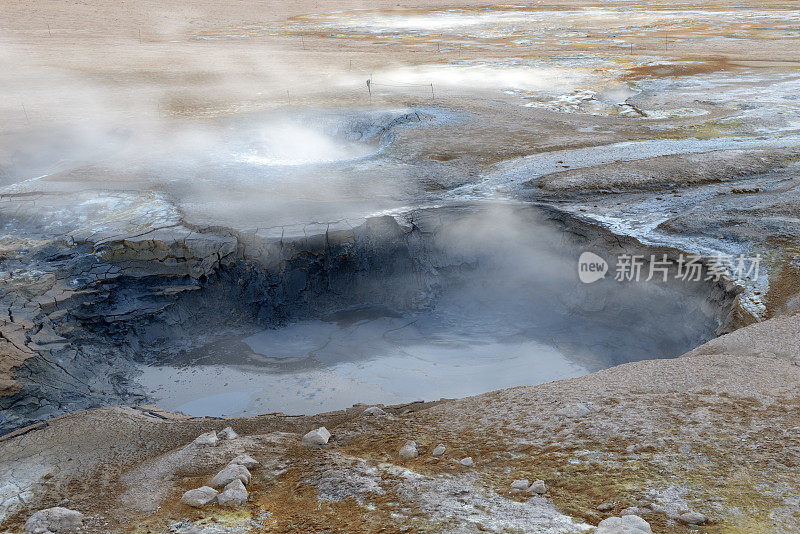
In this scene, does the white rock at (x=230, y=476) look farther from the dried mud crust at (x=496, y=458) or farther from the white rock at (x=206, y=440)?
the white rock at (x=206, y=440)

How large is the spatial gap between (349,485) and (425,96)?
11.9 meters

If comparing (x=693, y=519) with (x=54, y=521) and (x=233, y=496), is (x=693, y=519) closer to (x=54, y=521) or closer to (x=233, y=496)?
(x=233, y=496)

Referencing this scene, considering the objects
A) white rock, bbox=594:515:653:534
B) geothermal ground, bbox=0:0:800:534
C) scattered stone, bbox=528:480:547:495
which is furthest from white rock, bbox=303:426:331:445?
white rock, bbox=594:515:653:534

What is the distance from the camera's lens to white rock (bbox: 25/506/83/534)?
3.64 metres

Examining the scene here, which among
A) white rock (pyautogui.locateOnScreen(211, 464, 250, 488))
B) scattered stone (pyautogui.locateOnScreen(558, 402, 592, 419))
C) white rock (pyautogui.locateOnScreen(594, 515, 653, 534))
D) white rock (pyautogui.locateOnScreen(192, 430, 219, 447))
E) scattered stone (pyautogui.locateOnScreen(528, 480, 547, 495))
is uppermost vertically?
white rock (pyautogui.locateOnScreen(594, 515, 653, 534))

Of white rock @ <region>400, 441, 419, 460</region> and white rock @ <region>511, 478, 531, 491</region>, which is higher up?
white rock @ <region>511, 478, 531, 491</region>

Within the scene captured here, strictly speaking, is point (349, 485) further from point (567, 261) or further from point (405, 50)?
point (405, 50)

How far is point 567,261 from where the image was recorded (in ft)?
25.2

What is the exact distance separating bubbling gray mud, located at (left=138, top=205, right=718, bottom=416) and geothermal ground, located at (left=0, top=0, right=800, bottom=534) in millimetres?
34

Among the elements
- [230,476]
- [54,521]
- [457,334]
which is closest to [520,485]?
[230,476]

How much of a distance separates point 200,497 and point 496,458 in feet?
5.73

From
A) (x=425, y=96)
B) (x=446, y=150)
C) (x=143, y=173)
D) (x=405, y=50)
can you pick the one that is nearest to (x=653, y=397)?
(x=446, y=150)

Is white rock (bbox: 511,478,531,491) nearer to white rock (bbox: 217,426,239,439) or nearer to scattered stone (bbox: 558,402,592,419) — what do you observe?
scattered stone (bbox: 558,402,592,419)

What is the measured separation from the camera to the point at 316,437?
4535mm
